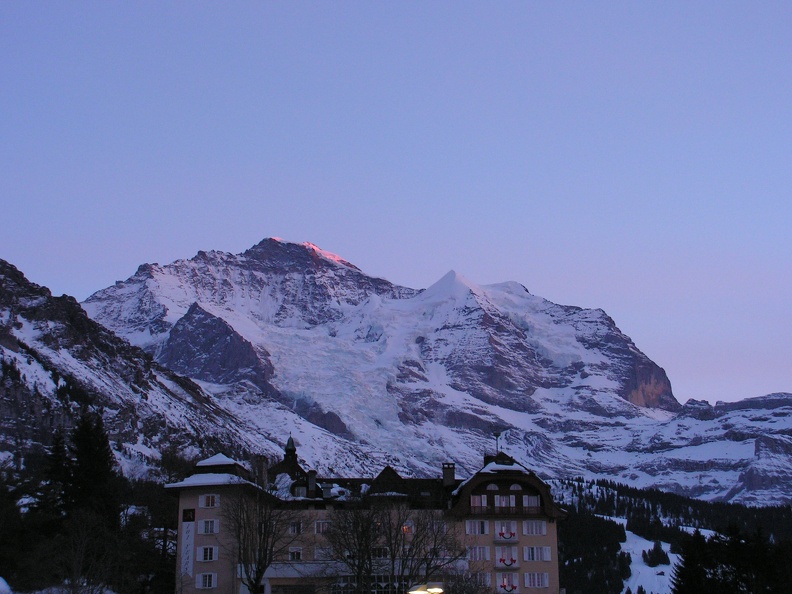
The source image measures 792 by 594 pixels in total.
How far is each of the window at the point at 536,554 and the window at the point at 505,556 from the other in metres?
1.18

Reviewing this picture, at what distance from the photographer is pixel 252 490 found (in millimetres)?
95938

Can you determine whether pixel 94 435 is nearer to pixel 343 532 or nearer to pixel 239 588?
pixel 239 588

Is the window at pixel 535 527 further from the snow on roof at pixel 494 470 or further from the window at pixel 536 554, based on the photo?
the snow on roof at pixel 494 470

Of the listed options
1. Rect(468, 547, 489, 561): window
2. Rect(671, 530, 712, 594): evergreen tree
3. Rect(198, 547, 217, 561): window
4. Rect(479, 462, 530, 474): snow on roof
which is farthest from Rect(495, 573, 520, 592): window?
Rect(198, 547, 217, 561): window

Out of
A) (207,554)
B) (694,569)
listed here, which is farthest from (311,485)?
(694,569)

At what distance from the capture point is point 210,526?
10156 centimetres

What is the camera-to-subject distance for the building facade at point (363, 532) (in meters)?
88.7

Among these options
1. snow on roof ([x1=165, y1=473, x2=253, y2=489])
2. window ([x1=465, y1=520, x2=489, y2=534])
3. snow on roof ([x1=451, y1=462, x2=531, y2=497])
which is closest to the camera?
snow on roof ([x1=165, y1=473, x2=253, y2=489])

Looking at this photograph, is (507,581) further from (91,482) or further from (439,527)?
(91,482)

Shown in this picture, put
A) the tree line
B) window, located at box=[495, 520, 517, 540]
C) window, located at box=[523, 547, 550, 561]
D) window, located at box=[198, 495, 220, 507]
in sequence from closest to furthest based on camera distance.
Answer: the tree line < window, located at box=[198, 495, 220, 507] < window, located at box=[495, 520, 517, 540] < window, located at box=[523, 547, 550, 561]

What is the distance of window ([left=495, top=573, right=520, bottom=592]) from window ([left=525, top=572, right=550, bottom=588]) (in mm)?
1049

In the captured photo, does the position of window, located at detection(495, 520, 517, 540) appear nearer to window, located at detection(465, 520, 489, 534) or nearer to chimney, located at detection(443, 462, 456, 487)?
window, located at detection(465, 520, 489, 534)

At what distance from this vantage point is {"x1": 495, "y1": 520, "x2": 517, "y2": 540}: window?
110m

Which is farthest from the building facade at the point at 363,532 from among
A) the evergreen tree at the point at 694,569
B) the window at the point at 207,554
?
the evergreen tree at the point at 694,569
